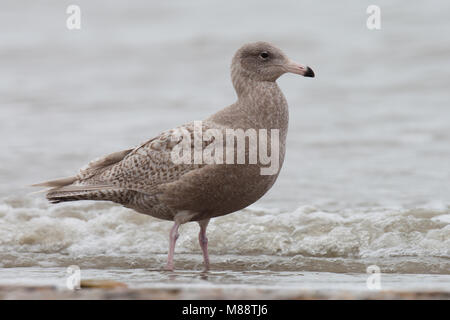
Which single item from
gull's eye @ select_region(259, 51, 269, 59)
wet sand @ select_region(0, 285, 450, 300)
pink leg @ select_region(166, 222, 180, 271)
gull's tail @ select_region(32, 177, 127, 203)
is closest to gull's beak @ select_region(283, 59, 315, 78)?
gull's eye @ select_region(259, 51, 269, 59)

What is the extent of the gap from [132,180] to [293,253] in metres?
1.94

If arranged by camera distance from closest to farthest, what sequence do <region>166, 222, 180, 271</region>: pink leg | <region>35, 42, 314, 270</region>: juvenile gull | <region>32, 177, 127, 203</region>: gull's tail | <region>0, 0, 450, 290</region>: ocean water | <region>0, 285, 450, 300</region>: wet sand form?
1. <region>0, 285, 450, 300</region>: wet sand
2. <region>35, 42, 314, 270</region>: juvenile gull
3. <region>166, 222, 180, 271</region>: pink leg
4. <region>32, 177, 127, 203</region>: gull's tail
5. <region>0, 0, 450, 290</region>: ocean water

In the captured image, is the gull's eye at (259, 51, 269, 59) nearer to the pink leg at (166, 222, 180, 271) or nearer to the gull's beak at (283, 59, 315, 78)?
the gull's beak at (283, 59, 315, 78)

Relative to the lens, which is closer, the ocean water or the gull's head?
the gull's head

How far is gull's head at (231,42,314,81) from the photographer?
25.2 feet

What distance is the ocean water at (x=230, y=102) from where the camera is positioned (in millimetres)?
8602

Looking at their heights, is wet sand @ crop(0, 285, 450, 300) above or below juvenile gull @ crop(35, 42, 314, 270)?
below

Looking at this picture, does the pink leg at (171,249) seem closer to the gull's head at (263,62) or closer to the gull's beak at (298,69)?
the gull's head at (263,62)

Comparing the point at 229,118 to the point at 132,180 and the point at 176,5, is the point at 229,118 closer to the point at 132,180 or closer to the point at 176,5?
the point at 132,180

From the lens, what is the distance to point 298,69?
755 centimetres

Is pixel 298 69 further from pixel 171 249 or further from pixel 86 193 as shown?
pixel 86 193

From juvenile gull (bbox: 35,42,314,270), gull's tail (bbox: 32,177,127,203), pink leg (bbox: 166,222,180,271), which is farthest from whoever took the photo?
gull's tail (bbox: 32,177,127,203)
